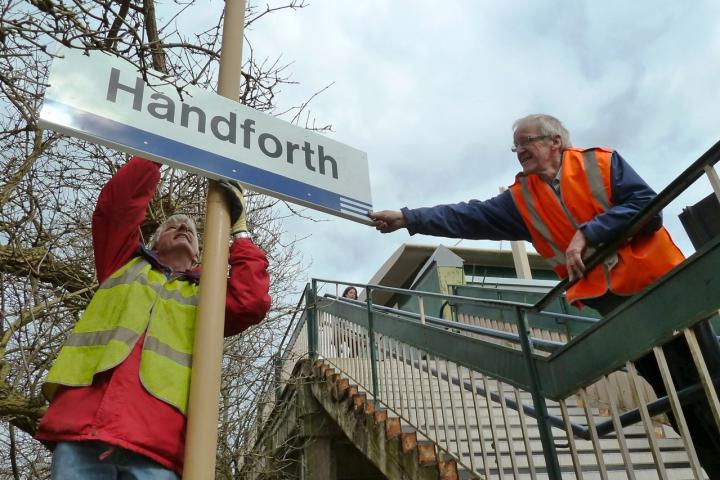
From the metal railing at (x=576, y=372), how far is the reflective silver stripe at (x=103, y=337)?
5.78 ft

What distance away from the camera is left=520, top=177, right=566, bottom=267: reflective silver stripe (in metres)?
2.65

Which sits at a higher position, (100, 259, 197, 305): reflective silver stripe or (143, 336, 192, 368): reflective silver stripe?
(100, 259, 197, 305): reflective silver stripe

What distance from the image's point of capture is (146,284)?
205 centimetres

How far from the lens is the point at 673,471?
4.30 m

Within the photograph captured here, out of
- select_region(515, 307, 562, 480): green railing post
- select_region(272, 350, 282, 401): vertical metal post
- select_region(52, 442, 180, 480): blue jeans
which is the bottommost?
select_region(52, 442, 180, 480): blue jeans

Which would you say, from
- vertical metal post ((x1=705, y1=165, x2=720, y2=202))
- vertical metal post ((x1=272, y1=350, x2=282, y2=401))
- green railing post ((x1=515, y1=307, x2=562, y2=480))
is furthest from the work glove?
vertical metal post ((x1=272, y1=350, x2=282, y2=401))

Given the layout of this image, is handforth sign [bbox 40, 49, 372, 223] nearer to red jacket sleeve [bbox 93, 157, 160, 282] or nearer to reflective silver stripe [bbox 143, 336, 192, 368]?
red jacket sleeve [bbox 93, 157, 160, 282]

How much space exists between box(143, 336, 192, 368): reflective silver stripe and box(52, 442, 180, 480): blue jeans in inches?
12.0

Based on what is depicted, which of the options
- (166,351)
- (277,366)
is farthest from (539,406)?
(277,366)

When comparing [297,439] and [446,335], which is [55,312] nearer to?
[446,335]

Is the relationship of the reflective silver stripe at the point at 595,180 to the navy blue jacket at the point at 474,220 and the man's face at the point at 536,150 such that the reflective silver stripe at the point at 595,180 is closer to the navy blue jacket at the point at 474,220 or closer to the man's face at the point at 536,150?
the man's face at the point at 536,150

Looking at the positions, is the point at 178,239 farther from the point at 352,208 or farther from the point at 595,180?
the point at 595,180

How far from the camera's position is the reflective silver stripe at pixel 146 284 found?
6.77ft

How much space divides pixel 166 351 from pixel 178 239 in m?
0.74
